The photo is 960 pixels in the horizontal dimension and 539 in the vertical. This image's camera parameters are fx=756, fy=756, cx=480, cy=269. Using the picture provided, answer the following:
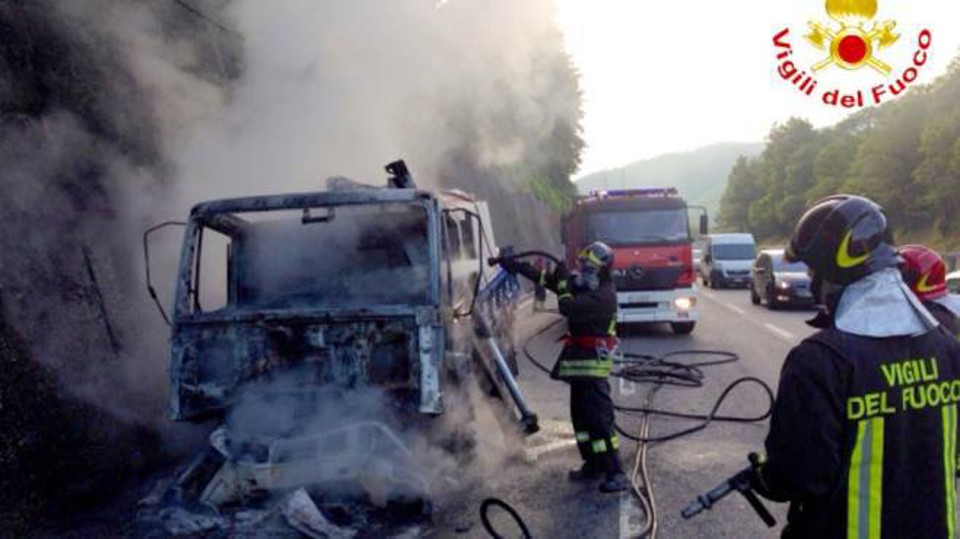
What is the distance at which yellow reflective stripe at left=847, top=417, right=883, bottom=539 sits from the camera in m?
1.86

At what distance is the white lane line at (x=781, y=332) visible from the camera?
40.5ft

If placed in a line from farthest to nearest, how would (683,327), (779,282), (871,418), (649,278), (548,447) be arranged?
1. (779,282)
2. (683,327)
3. (649,278)
4. (548,447)
5. (871,418)

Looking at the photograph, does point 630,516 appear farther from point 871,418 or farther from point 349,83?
point 349,83


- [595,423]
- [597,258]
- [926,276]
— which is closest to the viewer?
[926,276]

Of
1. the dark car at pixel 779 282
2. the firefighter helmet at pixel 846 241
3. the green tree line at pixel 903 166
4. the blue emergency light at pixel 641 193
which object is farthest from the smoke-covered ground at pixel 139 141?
the green tree line at pixel 903 166

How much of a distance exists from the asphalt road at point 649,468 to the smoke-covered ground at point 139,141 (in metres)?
2.86

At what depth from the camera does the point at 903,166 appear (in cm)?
4459

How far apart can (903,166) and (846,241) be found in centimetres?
4928

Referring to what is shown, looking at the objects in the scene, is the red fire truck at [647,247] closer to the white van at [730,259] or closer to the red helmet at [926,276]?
the red helmet at [926,276]

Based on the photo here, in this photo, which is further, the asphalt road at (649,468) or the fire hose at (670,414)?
the asphalt road at (649,468)

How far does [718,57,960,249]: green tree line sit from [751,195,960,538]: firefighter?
137 feet

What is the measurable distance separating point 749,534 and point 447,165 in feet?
51.0

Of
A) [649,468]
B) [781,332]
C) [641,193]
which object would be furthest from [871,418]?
[781,332]

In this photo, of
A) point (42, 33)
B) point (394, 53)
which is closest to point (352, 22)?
point (394, 53)
